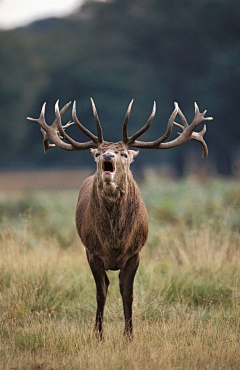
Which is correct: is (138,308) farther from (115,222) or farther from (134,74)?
(134,74)

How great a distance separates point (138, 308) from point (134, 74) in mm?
27956

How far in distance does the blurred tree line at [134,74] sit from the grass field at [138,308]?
19328 millimetres

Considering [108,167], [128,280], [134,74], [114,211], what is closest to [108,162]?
[108,167]

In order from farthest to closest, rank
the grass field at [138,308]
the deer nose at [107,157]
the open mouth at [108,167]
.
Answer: the open mouth at [108,167], the deer nose at [107,157], the grass field at [138,308]

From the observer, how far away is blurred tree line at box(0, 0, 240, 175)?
30.4 m

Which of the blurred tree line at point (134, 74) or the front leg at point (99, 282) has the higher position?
the blurred tree line at point (134, 74)

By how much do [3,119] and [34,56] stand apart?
694 cm

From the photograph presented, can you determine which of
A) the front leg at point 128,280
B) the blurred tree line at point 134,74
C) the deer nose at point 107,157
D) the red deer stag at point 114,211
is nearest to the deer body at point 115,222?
the red deer stag at point 114,211

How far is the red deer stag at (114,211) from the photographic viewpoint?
241 inches

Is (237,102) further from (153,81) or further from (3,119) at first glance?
(3,119)

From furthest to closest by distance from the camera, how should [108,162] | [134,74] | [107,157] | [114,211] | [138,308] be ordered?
[134,74] < [138,308] < [114,211] < [108,162] < [107,157]

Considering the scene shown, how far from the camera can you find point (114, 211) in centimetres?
631

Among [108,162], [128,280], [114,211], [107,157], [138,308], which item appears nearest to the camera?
[107,157]

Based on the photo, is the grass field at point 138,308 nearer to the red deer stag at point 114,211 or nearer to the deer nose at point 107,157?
the red deer stag at point 114,211
